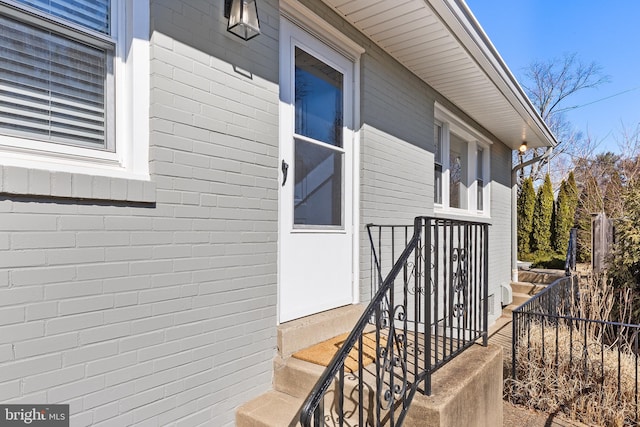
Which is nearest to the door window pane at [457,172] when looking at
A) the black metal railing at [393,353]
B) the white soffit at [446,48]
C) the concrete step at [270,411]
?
the white soffit at [446,48]

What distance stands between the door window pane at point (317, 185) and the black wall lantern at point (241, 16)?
0.83m

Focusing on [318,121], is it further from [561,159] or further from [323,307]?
[561,159]

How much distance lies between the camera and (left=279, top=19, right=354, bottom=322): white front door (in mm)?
2750

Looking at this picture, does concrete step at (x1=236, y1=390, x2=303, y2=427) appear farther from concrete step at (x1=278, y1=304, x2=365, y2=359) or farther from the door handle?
the door handle

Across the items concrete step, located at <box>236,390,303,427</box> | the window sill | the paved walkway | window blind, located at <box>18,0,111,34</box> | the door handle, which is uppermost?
window blind, located at <box>18,0,111,34</box>

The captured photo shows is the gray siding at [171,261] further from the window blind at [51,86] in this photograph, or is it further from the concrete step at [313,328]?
the window blind at [51,86]

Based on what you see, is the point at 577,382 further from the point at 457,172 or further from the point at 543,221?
the point at 543,221

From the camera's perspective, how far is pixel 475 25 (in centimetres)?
335

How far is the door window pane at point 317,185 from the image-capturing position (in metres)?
2.89

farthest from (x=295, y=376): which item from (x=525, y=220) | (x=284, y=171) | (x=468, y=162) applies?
(x=525, y=220)

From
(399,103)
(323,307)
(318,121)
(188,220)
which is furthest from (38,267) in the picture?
(399,103)

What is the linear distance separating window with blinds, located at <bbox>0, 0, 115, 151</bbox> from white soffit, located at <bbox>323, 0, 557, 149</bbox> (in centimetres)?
176

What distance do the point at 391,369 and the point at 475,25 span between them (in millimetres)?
2883

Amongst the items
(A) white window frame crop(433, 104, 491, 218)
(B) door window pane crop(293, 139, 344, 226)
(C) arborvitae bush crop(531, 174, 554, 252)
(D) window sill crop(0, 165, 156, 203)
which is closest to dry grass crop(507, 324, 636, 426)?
(A) white window frame crop(433, 104, 491, 218)
